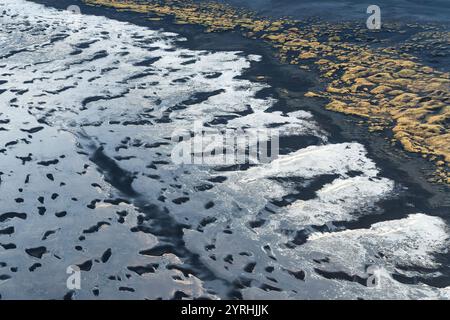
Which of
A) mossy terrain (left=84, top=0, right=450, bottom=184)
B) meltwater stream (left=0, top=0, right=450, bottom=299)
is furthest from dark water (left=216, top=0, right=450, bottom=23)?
meltwater stream (left=0, top=0, right=450, bottom=299)

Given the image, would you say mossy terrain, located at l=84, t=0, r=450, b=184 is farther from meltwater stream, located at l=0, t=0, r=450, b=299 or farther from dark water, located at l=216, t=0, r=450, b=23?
meltwater stream, located at l=0, t=0, r=450, b=299

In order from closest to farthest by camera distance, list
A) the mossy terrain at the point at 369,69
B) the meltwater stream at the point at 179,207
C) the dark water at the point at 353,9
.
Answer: the meltwater stream at the point at 179,207
the mossy terrain at the point at 369,69
the dark water at the point at 353,9

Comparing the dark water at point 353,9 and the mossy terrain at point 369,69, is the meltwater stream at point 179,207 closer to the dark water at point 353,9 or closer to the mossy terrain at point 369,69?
the mossy terrain at point 369,69

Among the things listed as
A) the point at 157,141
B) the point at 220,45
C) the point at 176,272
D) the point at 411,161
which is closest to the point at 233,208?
the point at 176,272

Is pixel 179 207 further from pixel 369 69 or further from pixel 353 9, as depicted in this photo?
pixel 353 9

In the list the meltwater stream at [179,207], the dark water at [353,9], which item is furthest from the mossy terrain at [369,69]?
the meltwater stream at [179,207]
